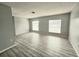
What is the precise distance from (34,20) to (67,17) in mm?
4600

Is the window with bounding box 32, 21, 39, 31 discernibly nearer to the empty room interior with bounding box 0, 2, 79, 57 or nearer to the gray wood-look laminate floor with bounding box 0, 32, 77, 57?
the empty room interior with bounding box 0, 2, 79, 57

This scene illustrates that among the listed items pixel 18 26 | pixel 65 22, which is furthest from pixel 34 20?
pixel 65 22

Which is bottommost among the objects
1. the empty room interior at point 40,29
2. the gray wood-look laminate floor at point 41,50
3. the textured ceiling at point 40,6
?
the gray wood-look laminate floor at point 41,50

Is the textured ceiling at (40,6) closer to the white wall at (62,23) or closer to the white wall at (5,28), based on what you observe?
the white wall at (5,28)

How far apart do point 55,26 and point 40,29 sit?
85.7 inches

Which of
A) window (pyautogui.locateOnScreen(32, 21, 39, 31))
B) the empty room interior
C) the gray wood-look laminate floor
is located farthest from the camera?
window (pyautogui.locateOnScreen(32, 21, 39, 31))

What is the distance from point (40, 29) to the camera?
7680 millimetres

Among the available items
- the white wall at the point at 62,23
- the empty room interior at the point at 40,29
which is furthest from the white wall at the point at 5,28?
the white wall at the point at 62,23

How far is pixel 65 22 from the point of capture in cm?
535

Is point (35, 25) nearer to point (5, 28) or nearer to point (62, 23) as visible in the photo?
point (62, 23)

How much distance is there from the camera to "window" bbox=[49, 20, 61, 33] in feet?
19.4

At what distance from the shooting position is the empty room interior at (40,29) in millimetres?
2527

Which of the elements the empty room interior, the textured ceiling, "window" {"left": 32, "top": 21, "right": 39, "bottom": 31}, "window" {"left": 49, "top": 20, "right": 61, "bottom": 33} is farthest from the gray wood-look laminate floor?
"window" {"left": 32, "top": 21, "right": 39, "bottom": 31}

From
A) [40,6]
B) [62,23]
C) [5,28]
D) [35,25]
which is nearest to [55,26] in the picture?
[62,23]
